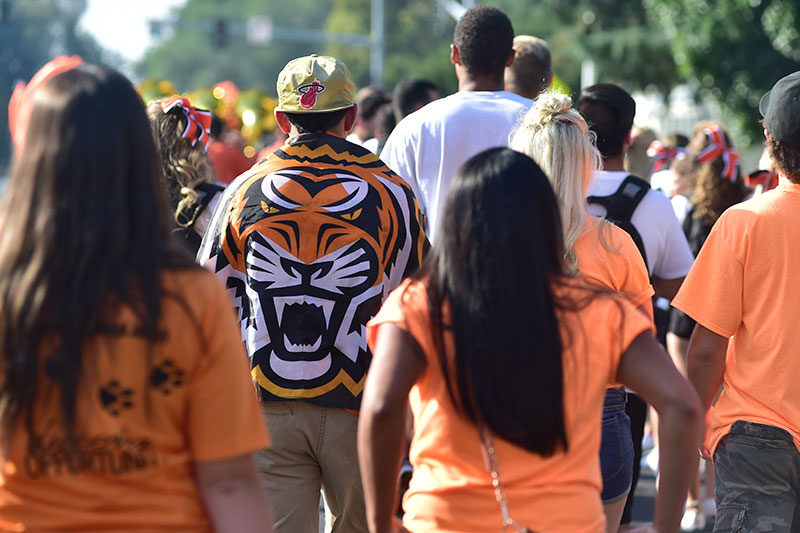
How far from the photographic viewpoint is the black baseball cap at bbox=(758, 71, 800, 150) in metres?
3.72

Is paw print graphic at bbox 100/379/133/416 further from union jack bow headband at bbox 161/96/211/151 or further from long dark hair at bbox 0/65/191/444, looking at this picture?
union jack bow headband at bbox 161/96/211/151

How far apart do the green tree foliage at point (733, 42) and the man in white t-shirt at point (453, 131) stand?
43.9 ft

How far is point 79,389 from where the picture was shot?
2.20m

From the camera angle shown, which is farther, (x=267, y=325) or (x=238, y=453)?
(x=267, y=325)

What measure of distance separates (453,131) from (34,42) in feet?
259

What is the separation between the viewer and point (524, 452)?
100 inches

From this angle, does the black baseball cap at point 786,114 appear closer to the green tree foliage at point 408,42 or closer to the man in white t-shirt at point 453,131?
the man in white t-shirt at point 453,131

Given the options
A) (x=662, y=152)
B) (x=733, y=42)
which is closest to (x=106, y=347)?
(x=662, y=152)

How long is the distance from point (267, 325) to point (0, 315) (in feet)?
5.60

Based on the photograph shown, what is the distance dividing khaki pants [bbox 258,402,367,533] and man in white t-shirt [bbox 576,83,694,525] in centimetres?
152

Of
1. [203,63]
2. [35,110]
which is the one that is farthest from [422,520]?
[203,63]

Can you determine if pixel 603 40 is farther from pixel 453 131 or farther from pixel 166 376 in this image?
pixel 166 376

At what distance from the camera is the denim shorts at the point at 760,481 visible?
3615 millimetres

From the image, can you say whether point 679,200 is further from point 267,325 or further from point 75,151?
point 75,151
